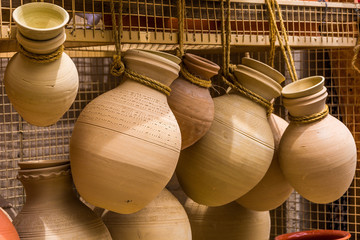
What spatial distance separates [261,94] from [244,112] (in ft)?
0.22

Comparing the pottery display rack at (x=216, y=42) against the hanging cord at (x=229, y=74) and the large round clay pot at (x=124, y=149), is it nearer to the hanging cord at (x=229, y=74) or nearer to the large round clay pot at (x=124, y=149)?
the hanging cord at (x=229, y=74)

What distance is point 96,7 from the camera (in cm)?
96

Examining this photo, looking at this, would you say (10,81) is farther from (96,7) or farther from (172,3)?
(172,3)

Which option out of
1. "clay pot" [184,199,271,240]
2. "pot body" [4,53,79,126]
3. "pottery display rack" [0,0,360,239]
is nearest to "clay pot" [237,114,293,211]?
"clay pot" [184,199,271,240]

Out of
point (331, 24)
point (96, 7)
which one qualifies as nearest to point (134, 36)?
point (96, 7)

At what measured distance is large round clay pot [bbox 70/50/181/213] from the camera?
77 centimetres

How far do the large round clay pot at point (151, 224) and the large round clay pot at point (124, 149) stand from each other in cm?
13

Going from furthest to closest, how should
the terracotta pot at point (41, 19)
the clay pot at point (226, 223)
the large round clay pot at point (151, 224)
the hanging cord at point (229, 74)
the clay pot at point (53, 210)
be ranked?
the clay pot at point (226, 223) < the hanging cord at point (229, 74) < the large round clay pot at point (151, 224) < the clay pot at point (53, 210) < the terracotta pot at point (41, 19)

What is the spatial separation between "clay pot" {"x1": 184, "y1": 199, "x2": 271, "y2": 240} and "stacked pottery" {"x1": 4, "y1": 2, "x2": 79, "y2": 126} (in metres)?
0.59

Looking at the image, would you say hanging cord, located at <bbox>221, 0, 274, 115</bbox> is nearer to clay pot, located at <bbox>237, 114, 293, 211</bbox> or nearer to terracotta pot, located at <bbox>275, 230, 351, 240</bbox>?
clay pot, located at <bbox>237, 114, 293, 211</bbox>

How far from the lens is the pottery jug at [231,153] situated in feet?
3.17

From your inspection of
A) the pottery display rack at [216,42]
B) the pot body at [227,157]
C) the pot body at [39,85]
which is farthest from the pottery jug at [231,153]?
the pot body at [39,85]

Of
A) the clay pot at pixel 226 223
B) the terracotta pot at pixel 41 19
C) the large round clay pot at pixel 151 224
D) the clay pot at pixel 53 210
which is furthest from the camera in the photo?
the clay pot at pixel 226 223

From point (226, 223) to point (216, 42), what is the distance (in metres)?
0.44
